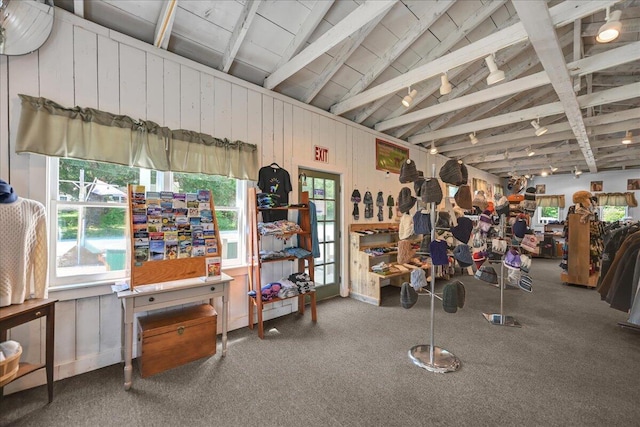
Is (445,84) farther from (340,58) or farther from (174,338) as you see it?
(174,338)

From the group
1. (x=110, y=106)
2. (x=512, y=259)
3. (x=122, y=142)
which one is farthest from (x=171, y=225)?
(x=512, y=259)

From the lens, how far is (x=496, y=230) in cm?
356

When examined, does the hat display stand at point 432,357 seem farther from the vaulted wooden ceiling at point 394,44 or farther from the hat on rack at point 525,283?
the vaulted wooden ceiling at point 394,44

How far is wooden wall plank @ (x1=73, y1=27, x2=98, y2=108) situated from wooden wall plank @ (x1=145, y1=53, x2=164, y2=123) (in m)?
0.40

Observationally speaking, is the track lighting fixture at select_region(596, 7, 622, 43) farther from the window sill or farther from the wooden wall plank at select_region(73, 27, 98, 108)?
the window sill

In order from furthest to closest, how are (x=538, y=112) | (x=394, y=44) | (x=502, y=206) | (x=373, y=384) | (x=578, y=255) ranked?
(x=578, y=255) → (x=538, y=112) → (x=502, y=206) → (x=394, y=44) → (x=373, y=384)

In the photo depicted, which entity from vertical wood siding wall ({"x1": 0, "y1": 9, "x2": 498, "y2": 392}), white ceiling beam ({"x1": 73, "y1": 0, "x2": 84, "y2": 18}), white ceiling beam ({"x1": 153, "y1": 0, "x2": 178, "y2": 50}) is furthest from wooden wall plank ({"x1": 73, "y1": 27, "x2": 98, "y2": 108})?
white ceiling beam ({"x1": 153, "y1": 0, "x2": 178, "y2": 50})

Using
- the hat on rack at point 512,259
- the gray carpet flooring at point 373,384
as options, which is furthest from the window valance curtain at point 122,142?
the hat on rack at point 512,259

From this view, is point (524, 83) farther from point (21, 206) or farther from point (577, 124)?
point (21, 206)

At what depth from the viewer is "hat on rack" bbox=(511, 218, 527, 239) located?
11.0 feet

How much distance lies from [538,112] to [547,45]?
2.16 metres

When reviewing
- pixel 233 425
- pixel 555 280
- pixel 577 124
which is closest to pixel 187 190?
pixel 233 425

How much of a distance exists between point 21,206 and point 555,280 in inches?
327

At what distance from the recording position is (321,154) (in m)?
4.18
